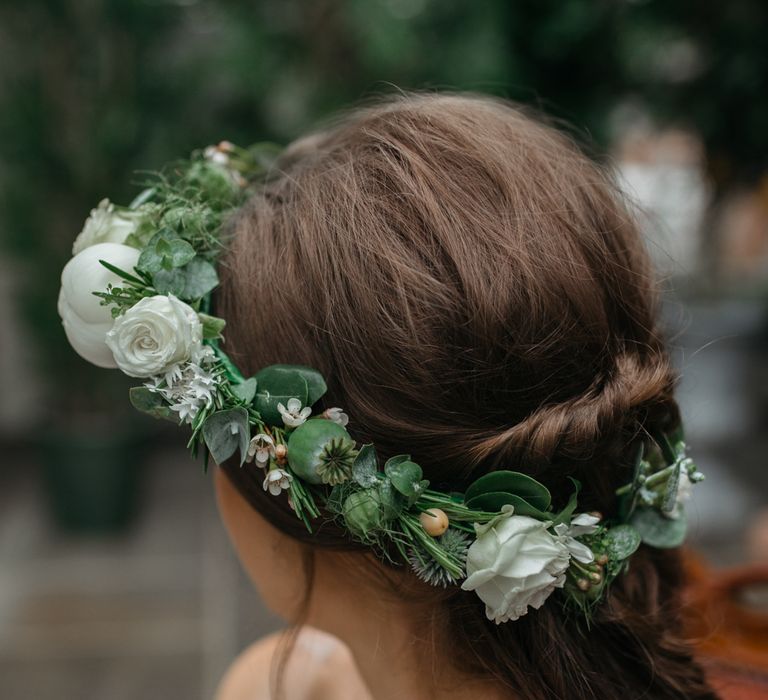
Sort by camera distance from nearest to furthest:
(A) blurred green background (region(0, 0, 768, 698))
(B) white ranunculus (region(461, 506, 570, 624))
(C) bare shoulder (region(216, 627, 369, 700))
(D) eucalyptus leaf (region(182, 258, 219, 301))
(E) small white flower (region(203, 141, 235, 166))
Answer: (B) white ranunculus (region(461, 506, 570, 624)) < (D) eucalyptus leaf (region(182, 258, 219, 301)) < (E) small white flower (region(203, 141, 235, 166)) < (C) bare shoulder (region(216, 627, 369, 700)) < (A) blurred green background (region(0, 0, 768, 698))

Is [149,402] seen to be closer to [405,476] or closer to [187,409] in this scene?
[187,409]

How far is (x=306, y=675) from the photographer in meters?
1.28

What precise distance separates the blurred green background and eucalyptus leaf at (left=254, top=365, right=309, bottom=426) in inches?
74.2

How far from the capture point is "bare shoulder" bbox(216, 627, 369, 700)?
4.14 ft

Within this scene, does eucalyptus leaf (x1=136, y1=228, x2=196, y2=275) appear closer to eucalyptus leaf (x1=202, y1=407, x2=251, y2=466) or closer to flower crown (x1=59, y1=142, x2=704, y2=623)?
flower crown (x1=59, y1=142, x2=704, y2=623)

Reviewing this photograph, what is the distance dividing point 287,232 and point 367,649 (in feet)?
1.58

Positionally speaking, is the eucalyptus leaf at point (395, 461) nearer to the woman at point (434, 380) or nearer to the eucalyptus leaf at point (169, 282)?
the woman at point (434, 380)

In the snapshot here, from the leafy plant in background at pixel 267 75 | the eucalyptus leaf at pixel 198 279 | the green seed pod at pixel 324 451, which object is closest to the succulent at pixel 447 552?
the green seed pod at pixel 324 451

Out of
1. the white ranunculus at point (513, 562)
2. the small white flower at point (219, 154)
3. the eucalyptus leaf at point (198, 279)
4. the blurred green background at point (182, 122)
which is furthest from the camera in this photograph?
the blurred green background at point (182, 122)

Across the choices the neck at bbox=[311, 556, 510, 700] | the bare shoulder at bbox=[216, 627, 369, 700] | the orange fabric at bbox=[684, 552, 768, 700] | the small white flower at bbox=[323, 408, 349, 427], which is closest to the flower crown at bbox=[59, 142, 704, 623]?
the small white flower at bbox=[323, 408, 349, 427]

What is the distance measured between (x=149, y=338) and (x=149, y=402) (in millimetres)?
65

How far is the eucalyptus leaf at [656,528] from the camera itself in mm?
921

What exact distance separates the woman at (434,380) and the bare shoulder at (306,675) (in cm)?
34

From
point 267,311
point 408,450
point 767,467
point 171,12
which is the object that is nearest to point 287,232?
point 267,311
